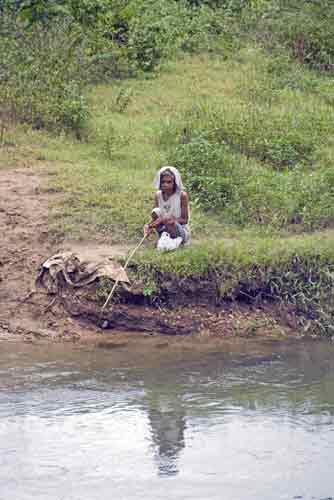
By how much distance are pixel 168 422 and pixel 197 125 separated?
5.10 meters

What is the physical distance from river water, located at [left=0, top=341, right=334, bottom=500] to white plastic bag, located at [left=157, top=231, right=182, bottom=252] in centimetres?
101

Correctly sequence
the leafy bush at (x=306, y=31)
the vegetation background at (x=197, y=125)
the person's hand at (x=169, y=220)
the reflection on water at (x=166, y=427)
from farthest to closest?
the leafy bush at (x=306, y=31) < the person's hand at (x=169, y=220) < the vegetation background at (x=197, y=125) < the reflection on water at (x=166, y=427)

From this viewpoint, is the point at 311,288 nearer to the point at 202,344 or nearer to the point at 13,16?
the point at 202,344

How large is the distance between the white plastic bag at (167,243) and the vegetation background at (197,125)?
108 millimetres

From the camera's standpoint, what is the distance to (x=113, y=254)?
8516 mm

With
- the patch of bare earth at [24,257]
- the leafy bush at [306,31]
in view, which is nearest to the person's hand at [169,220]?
the patch of bare earth at [24,257]

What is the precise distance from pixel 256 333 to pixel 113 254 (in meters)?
1.36

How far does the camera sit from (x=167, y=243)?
334 inches

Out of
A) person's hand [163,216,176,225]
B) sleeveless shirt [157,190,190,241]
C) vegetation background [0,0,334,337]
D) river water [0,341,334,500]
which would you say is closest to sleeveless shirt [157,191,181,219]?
sleeveless shirt [157,190,190,241]

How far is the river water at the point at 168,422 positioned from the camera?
5.47 metres

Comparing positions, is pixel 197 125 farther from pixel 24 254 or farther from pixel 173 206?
pixel 24 254

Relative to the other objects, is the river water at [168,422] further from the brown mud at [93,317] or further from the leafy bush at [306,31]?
the leafy bush at [306,31]

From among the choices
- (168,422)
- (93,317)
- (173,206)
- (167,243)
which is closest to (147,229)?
(167,243)

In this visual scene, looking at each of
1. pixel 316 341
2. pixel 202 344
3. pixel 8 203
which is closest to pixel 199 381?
pixel 202 344
